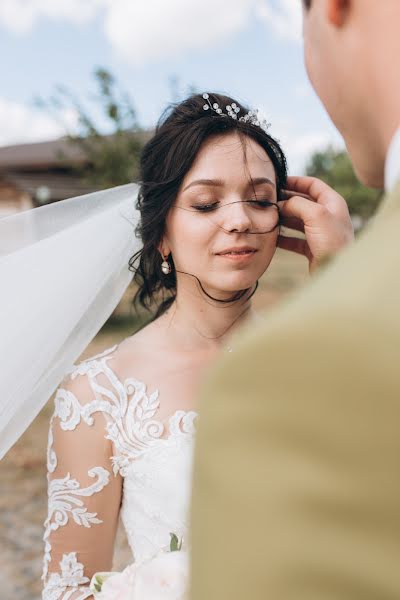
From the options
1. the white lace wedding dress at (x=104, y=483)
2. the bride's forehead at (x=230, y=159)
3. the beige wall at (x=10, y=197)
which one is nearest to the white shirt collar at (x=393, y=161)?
the bride's forehead at (x=230, y=159)

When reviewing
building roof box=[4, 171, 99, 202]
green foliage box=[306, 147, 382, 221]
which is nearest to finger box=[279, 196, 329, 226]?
building roof box=[4, 171, 99, 202]

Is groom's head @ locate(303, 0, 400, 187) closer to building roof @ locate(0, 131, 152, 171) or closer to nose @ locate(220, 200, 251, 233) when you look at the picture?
nose @ locate(220, 200, 251, 233)

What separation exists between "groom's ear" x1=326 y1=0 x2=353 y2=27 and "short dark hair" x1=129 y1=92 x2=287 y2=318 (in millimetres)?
1383

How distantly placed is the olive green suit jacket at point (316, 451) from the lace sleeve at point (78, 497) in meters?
1.53

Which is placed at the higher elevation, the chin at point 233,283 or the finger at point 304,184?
the finger at point 304,184

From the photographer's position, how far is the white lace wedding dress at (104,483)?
78.5 inches

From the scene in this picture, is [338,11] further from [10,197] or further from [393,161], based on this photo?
[10,197]

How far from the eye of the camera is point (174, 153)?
2180 mm

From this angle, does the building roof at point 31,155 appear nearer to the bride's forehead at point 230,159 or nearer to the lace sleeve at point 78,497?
the bride's forehead at point 230,159

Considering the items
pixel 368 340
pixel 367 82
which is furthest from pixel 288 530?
pixel 367 82

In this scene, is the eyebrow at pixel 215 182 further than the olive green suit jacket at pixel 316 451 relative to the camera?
Yes

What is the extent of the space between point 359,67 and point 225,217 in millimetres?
1285

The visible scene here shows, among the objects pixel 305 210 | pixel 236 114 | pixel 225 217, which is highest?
pixel 236 114

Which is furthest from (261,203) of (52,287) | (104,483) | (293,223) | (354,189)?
(354,189)
